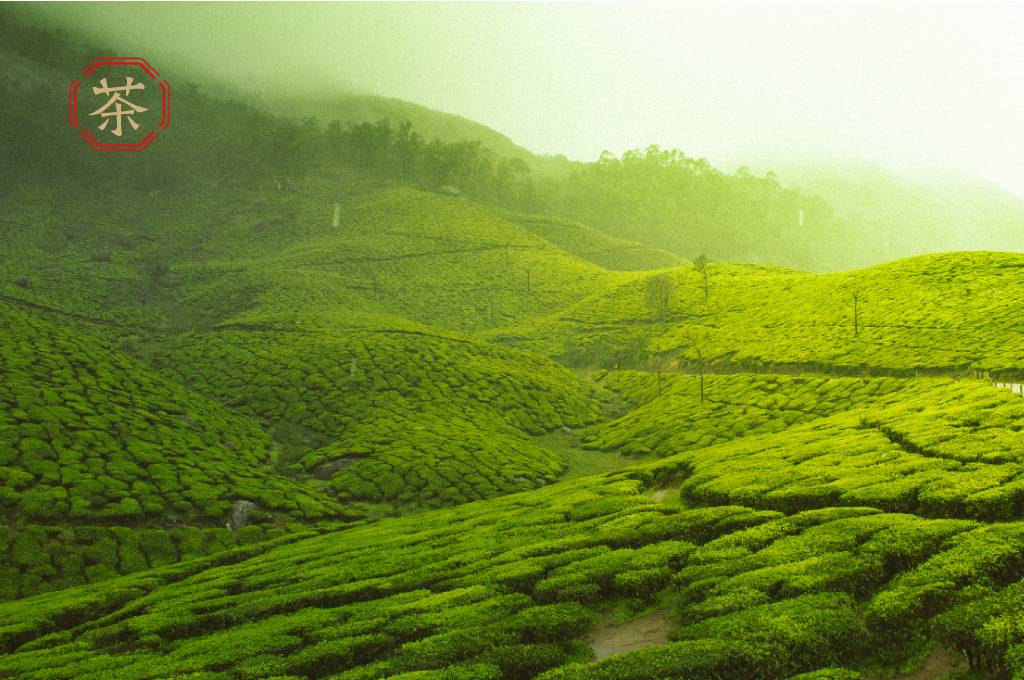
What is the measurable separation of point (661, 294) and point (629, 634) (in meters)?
105

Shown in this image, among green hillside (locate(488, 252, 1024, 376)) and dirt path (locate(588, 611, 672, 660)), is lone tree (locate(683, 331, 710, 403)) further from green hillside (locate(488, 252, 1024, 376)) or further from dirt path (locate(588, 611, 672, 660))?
dirt path (locate(588, 611, 672, 660))

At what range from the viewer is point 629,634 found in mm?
21625

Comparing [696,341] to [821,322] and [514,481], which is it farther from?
[514,481]

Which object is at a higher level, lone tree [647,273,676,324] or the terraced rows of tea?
lone tree [647,273,676,324]

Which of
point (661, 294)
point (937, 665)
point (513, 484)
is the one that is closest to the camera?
point (937, 665)

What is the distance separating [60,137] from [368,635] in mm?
229246

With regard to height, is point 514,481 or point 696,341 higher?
point 696,341

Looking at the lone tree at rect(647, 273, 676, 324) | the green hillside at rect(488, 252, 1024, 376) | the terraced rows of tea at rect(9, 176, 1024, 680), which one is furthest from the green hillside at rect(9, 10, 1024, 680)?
the lone tree at rect(647, 273, 676, 324)

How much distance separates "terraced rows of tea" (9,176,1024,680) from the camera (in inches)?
790

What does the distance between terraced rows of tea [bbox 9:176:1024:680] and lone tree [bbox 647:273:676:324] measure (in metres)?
1.98

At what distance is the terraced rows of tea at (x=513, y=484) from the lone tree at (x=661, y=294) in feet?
6.48

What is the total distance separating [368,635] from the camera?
2270 cm

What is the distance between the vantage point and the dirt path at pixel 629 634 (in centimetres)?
2070

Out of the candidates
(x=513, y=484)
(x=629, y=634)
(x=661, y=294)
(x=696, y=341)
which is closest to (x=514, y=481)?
(x=513, y=484)
